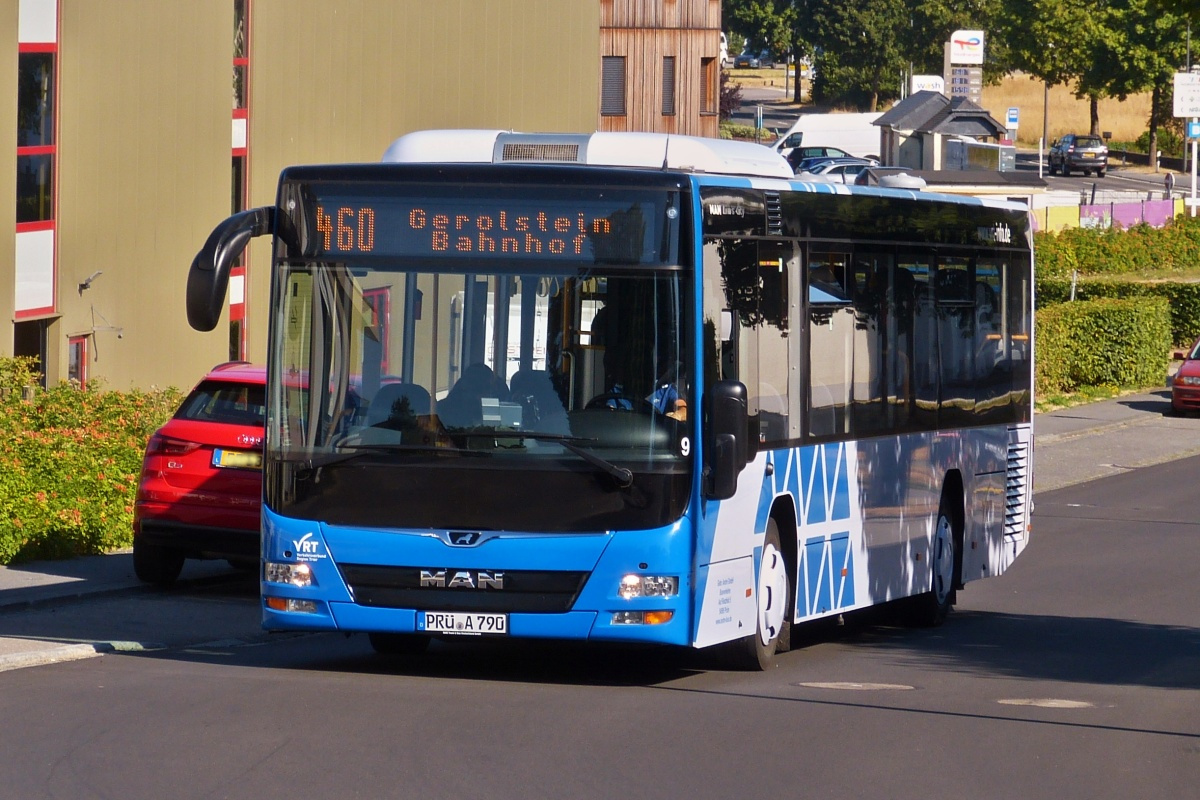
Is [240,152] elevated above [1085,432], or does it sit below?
above

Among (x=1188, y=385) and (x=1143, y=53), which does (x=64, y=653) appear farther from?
(x=1143, y=53)

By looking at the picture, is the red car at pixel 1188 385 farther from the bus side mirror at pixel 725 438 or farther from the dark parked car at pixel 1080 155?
the dark parked car at pixel 1080 155

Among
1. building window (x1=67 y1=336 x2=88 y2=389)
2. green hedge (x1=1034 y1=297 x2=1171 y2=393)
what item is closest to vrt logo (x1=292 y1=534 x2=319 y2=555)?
building window (x1=67 y1=336 x2=88 y2=389)

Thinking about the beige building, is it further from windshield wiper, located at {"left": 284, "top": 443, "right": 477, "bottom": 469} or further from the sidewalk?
windshield wiper, located at {"left": 284, "top": 443, "right": 477, "bottom": 469}

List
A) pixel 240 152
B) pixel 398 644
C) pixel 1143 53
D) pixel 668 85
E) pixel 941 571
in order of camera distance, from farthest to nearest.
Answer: pixel 1143 53, pixel 668 85, pixel 240 152, pixel 941 571, pixel 398 644

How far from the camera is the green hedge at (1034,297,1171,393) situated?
4066cm

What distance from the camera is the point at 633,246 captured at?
29.7ft

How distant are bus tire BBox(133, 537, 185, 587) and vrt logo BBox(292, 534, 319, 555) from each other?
461 cm

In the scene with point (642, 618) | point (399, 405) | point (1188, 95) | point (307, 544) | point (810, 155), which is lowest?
point (642, 618)

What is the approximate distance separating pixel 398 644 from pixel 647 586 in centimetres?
240

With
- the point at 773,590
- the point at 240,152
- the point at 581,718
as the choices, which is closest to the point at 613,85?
the point at 240,152

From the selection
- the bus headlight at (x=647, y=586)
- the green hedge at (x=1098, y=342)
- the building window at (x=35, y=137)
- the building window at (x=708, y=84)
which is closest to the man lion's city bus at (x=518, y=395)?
the bus headlight at (x=647, y=586)

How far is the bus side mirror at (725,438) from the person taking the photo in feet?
29.1

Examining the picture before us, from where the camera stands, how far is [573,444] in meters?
8.95
